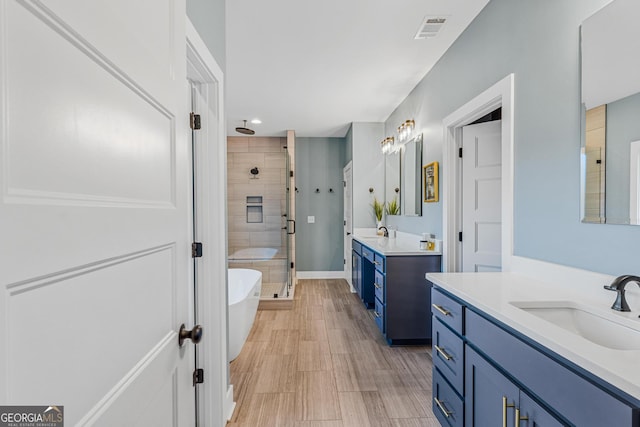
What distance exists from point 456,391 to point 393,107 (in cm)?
356

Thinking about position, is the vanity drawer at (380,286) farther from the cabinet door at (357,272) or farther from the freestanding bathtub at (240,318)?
the freestanding bathtub at (240,318)

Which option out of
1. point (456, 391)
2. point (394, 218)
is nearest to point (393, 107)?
point (394, 218)

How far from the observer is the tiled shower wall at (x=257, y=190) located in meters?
5.40

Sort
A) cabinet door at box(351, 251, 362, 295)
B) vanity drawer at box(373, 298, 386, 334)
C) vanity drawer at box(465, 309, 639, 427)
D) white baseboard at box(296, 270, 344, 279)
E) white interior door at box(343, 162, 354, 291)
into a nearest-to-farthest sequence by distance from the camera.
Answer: vanity drawer at box(465, 309, 639, 427)
vanity drawer at box(373, 298, 386, 334)
cabinet door at box(351, 251, 362, 295)
white interior door at box(343, 162, 354, 291)
white baseboard at box(296, 270, 344, 279)

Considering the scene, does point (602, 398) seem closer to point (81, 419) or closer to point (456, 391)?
point (456, 391)

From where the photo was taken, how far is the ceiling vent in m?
2.27

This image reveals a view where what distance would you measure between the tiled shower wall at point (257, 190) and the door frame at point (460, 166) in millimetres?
2997

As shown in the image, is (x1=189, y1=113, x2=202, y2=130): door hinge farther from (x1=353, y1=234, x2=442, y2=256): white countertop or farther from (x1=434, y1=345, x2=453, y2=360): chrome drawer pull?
(x1=353, y1=234, x2=442, y2=256): white countertop

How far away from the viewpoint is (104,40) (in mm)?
561

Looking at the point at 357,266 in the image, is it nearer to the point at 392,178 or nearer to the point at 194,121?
the point at 392,178

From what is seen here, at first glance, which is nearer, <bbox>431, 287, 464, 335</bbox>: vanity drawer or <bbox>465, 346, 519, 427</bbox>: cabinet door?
<bbox>465, 346, 519, 427</bbox>: cabinet door

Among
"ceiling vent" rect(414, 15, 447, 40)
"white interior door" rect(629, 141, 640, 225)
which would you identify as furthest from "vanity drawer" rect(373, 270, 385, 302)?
"ceiling vent" rect(414, 15, 447, 40)
